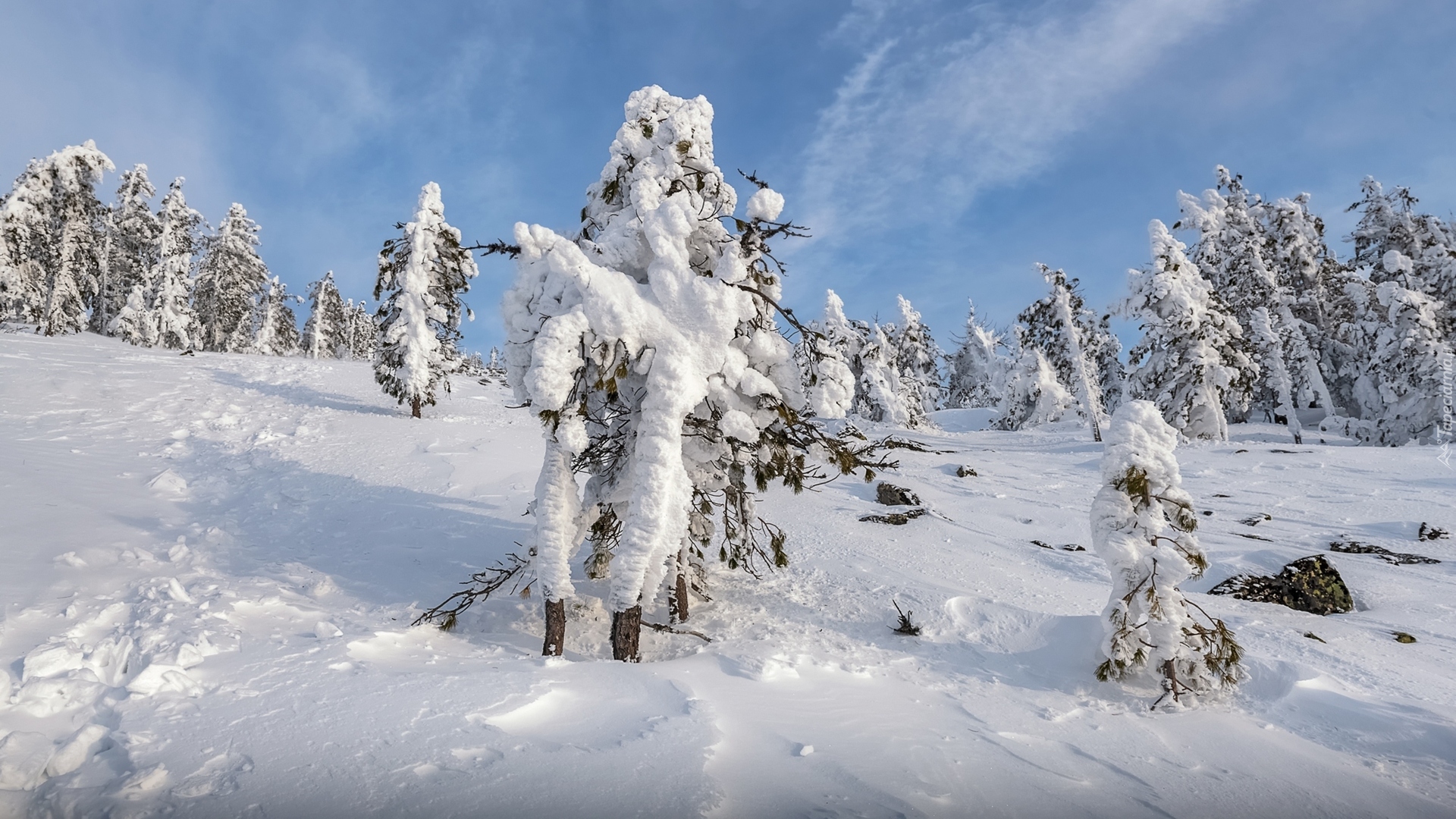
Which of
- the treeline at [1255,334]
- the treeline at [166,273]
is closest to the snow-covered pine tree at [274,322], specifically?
the treeline at [166,273]

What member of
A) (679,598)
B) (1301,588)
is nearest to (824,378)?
(679,598)

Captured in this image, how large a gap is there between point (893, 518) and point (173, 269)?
132 ft

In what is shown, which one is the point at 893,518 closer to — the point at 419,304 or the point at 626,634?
the point at 626,634

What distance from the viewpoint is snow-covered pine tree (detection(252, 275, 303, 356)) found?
46.8 meters

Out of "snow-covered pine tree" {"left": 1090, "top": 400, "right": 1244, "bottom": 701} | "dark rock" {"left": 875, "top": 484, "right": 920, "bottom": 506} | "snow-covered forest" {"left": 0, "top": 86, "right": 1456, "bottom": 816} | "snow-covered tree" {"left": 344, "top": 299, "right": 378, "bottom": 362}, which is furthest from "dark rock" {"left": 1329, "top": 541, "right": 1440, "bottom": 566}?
"snow-covered tree" {"left": 344, "top": 299, "right": 378, "bottom": 362}

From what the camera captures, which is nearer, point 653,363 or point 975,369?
point 653,363

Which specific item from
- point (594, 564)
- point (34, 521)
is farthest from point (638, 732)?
point (34, 521)

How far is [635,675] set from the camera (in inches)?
234

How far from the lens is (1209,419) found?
25.8 m

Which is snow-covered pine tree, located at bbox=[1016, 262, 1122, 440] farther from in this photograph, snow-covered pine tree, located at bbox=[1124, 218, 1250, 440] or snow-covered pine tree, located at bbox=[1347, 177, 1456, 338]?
snow-covered pine tree, located at bbox=[1347, 177, 1456, 338]

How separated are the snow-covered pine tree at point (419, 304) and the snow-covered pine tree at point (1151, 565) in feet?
68.5

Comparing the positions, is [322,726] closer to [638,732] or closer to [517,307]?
[638,732]

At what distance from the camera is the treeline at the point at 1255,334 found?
25266mm

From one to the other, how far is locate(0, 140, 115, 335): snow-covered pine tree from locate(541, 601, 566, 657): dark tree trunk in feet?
126
